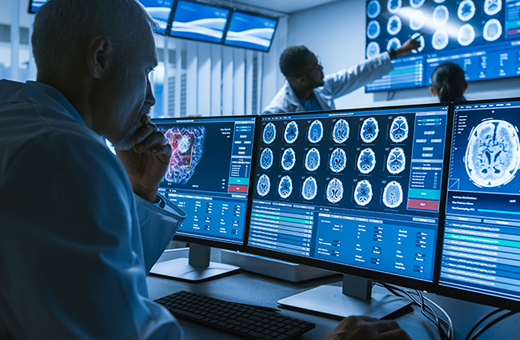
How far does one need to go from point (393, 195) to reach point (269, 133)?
382mm

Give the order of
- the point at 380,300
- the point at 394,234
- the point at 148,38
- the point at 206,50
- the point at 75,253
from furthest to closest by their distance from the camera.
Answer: the point at 206,50
the point at 380,300
the point at 394,234
the point at 148,38
the point at 75,253

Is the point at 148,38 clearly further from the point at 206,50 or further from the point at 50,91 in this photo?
the point at 206,50

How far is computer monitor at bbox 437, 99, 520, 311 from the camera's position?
852 millimetres

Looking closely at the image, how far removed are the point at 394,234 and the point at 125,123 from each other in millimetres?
592

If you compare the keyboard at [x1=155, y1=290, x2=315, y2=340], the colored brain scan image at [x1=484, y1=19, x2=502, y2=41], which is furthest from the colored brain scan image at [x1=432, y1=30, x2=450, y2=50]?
the keyboard at [x1=155, y1=290, x2=315, y2=340]

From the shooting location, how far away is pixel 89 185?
23.9 inches

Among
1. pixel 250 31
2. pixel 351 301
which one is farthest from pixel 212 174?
pixel 250 31

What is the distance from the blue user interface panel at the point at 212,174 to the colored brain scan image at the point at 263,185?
42 mm

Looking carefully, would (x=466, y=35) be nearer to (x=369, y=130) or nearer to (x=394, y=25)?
(x=394, y=25)

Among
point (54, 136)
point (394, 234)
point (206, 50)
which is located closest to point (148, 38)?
point (54, 136)

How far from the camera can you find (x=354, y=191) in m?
1.08

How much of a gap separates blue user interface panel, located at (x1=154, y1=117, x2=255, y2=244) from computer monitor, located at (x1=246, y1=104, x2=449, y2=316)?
0.17 ft

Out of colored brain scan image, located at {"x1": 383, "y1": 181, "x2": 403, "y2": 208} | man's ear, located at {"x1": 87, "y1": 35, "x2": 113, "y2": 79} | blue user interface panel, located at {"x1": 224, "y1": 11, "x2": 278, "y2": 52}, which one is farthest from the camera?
blue user interface panel, located at {"x1": 224, "y1": 11, "x2": 278, "y2": 52}

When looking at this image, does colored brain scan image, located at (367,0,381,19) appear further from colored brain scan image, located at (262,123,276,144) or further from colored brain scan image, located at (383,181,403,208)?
colored brain scan image, located at (383,181,403,208)
